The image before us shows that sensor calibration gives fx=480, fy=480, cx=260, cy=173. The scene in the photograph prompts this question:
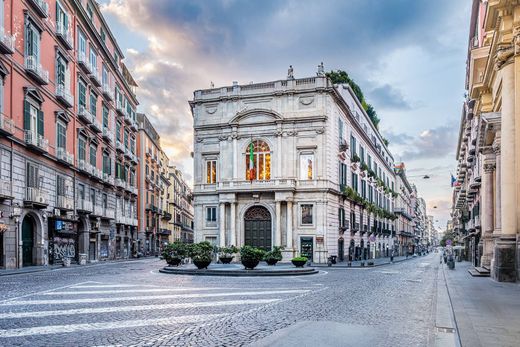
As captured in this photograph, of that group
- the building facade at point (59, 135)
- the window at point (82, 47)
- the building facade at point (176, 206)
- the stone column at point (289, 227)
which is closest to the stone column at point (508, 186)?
the stone column at point (289, 227)

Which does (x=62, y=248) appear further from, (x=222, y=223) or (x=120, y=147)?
(x=120, y=147)

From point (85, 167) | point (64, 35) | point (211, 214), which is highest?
point (64, 35)

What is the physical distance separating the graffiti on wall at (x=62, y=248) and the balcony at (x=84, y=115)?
986cm

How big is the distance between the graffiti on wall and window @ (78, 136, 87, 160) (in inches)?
272

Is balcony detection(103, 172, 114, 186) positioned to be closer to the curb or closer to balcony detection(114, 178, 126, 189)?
balcony detection(114, 178, 126, 189)

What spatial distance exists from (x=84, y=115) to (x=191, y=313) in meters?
31.7

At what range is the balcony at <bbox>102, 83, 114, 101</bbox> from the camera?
4541 cm

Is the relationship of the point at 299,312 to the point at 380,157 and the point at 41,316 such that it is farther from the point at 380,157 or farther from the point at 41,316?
the point at 380,157

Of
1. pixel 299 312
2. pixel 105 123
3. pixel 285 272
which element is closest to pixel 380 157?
pixel 105 123

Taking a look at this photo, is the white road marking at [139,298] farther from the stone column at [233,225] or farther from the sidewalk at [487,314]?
the stone column at [233,225]

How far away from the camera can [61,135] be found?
117ft

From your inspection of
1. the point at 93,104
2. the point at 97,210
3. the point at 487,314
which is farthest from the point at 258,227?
the point at 487,314

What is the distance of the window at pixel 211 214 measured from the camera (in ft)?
141

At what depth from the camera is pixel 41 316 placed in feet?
34.3
